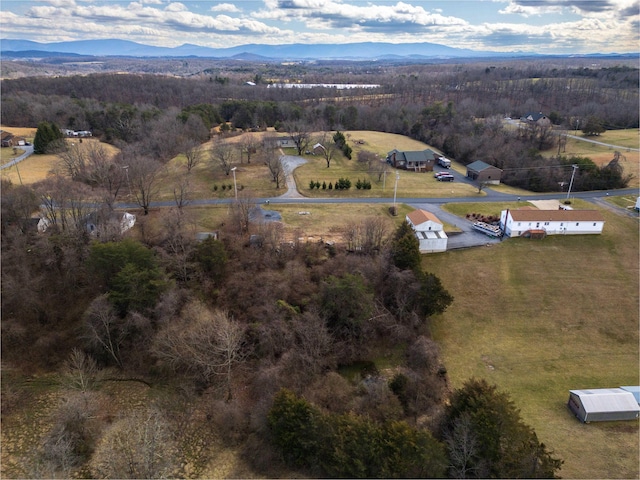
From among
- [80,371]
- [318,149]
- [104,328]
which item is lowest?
[80,371]

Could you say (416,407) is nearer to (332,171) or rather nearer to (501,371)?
(501,371)

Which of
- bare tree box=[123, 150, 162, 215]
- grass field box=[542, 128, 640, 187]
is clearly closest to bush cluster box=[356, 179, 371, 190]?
bare tree box=[123, 150, 162, 215]

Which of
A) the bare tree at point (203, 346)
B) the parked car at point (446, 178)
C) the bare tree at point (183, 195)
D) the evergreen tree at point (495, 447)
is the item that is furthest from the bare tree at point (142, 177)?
the parked car at point (446, 178)

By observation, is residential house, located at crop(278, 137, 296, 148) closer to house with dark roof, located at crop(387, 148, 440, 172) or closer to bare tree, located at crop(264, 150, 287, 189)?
house with dark roof, located at crop(387, 148, 440, 172)

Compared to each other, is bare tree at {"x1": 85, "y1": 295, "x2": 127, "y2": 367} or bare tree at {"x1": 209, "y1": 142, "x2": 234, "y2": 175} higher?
bare tree at {"x1": 209, "y1": 142, "x2": 234, "y2": 175}

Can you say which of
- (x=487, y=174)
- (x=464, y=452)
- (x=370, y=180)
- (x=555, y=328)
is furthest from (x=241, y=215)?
(x=487, y=174)

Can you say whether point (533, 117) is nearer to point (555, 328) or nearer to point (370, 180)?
point (370, 180)

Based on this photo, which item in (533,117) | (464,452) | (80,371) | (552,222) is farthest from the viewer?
(533,117)

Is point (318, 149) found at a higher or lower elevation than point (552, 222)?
higher
